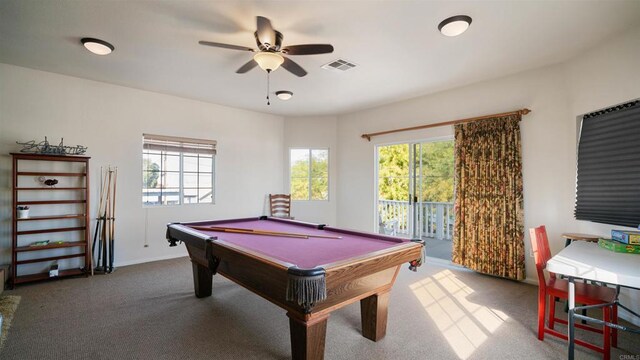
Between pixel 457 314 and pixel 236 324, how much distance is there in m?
2.12

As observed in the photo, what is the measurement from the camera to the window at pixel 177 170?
4.68 m

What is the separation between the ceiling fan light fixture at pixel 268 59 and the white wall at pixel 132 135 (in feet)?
9.62

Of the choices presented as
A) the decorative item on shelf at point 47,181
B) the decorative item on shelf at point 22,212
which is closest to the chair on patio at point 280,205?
the decorative item on shelf at point 47,181

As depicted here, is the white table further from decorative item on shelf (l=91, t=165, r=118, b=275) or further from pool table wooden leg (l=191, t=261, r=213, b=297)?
decorative item on shelf (l=91, t=165, r=118, b=275)

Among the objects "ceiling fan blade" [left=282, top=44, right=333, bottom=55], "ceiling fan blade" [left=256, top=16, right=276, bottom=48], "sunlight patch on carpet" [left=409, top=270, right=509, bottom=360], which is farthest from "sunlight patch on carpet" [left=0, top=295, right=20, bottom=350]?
"sunlight patch on carpet" [left=409, top=270, right=509, bottom=360]

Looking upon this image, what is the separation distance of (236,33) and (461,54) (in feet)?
7.81

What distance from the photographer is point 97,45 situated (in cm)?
287

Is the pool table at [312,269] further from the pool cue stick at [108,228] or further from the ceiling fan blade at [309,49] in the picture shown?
the pool cue stick at [108,228]

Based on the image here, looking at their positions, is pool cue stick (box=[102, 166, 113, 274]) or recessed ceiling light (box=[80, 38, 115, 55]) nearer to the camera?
recessed ceiling light (box=[80, 38, 115, 55])

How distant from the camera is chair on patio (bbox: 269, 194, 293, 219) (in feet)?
19.4

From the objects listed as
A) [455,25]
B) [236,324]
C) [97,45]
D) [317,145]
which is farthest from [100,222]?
[455,25]

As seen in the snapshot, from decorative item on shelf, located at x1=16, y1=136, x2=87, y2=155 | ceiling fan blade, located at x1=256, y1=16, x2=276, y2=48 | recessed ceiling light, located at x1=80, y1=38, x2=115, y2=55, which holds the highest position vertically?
recessed ceiling light, located at x1=80, y1=38, x2=115, y2=55

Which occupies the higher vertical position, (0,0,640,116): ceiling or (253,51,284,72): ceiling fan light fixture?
(0,0,640,116): ceiling

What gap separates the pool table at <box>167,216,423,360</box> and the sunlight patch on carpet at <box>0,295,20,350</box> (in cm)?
143
